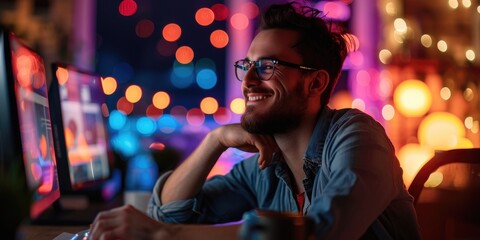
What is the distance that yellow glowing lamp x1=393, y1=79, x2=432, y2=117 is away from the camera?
5.57m

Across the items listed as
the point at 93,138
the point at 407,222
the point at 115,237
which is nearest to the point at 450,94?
the point at 93,138

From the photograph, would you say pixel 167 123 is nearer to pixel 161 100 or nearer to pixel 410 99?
pixel 161 100

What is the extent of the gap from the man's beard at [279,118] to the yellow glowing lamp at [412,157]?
11.8 feet

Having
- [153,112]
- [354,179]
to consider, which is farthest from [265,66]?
[153,112]

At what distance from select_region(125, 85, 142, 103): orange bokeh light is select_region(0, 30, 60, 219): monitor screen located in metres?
3.74

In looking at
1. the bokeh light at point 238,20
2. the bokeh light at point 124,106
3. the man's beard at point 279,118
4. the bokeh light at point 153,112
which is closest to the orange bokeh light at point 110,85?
the bokeh light at point 124,106

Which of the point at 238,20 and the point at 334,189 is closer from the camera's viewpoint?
the point at 334,189

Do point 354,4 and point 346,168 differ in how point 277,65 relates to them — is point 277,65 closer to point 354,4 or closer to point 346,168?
point 346,168

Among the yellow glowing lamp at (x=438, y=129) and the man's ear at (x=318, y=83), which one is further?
the yellow glowing lamp at (x=438, y=129)

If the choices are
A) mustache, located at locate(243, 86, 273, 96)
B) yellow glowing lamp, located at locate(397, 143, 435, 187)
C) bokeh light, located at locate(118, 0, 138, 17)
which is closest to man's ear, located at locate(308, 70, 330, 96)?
mustache, located at locate(243, 86, 273, 96)

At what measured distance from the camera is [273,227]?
0.89 m

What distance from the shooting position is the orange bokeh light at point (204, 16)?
18.2ft

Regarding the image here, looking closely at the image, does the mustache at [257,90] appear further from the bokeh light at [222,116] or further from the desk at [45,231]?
the bokeh light at [222,116]

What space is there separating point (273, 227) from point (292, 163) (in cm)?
91
